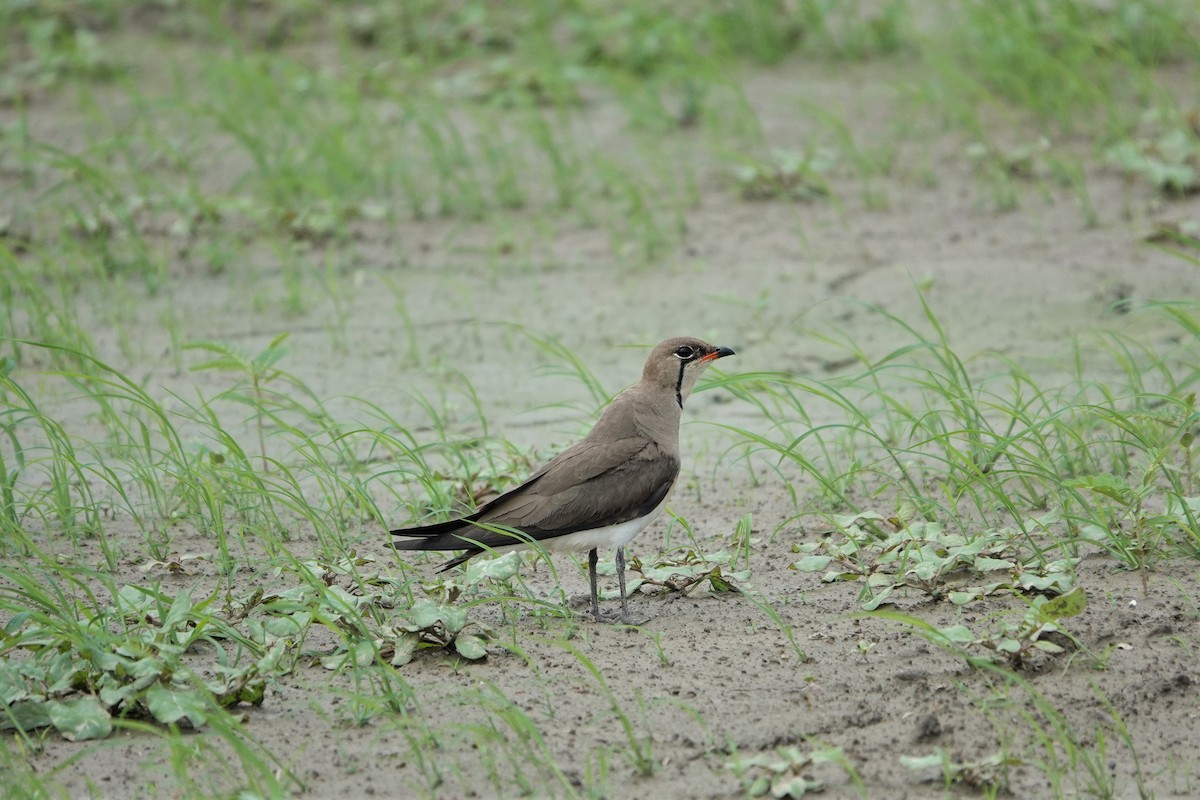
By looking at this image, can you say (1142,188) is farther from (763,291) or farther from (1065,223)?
(763,291)

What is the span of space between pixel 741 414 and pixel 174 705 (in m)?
3.15

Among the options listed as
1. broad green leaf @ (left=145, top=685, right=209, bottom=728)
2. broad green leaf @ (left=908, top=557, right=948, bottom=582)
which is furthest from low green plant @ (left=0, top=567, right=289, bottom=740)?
broad green leaf @ (left=908, top=557, right=948, bottom=582)

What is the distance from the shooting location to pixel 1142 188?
24.8 ft

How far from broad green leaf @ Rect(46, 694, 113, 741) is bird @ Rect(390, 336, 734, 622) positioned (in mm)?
967

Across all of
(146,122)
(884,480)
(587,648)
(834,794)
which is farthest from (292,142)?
(834,794)

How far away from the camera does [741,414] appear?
590 cm

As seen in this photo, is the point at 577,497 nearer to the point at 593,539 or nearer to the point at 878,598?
the point at 593,539

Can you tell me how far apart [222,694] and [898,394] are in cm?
349

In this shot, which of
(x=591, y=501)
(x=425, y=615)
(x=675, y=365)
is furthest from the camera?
(x=675, y=365)

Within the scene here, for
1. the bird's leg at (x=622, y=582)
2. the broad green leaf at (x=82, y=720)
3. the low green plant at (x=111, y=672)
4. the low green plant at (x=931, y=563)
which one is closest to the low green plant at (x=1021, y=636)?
the low green plant at (x=931, y=563)

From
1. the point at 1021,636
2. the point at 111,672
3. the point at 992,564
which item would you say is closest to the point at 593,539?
the point at 992,564

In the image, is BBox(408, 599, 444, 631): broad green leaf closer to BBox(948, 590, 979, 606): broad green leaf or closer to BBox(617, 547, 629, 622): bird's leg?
BBox(617, 547, 629, 622): bird's leg

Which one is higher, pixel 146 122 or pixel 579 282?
pixel 146 122

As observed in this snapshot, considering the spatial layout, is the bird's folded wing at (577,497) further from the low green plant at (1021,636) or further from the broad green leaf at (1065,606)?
the broad green leaf at (1065,606)
